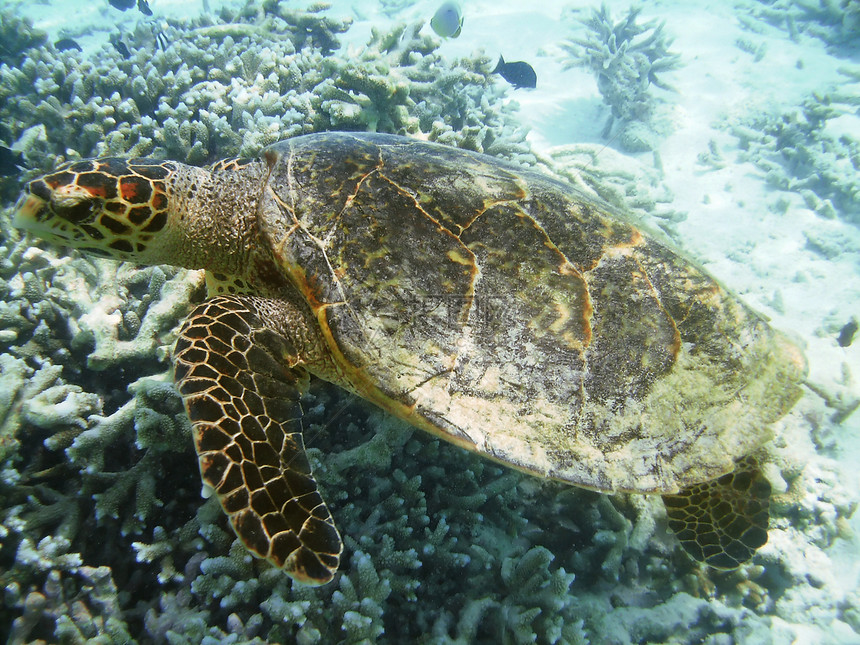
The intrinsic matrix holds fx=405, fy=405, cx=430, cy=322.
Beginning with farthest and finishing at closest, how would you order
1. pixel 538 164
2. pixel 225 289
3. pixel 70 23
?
pixel 70 23, pixel 538 164, pixel 225 289

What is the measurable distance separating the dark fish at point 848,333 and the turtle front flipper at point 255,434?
6083 mm

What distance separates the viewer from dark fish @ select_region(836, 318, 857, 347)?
4.66 meters

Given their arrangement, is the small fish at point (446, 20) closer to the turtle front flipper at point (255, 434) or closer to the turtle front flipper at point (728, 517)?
the turtle front flipper at point (255, 434)

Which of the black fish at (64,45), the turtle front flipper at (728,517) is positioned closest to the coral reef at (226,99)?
the black fish at (64,45)

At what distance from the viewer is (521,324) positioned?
182cm

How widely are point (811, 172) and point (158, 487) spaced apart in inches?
412

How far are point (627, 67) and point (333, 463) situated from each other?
944 centimetres

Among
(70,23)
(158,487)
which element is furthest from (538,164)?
(70,23)

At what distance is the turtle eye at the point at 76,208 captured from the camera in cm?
198

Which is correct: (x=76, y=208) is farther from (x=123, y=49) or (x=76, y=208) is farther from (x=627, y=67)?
(x=627, y=67)

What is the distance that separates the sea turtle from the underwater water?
2.06 ft

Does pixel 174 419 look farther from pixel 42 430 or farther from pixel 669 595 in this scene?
pixel 669 595

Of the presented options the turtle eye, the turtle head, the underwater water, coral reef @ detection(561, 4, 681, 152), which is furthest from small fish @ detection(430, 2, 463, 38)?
the turtle eye

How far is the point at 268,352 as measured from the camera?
193 cm
